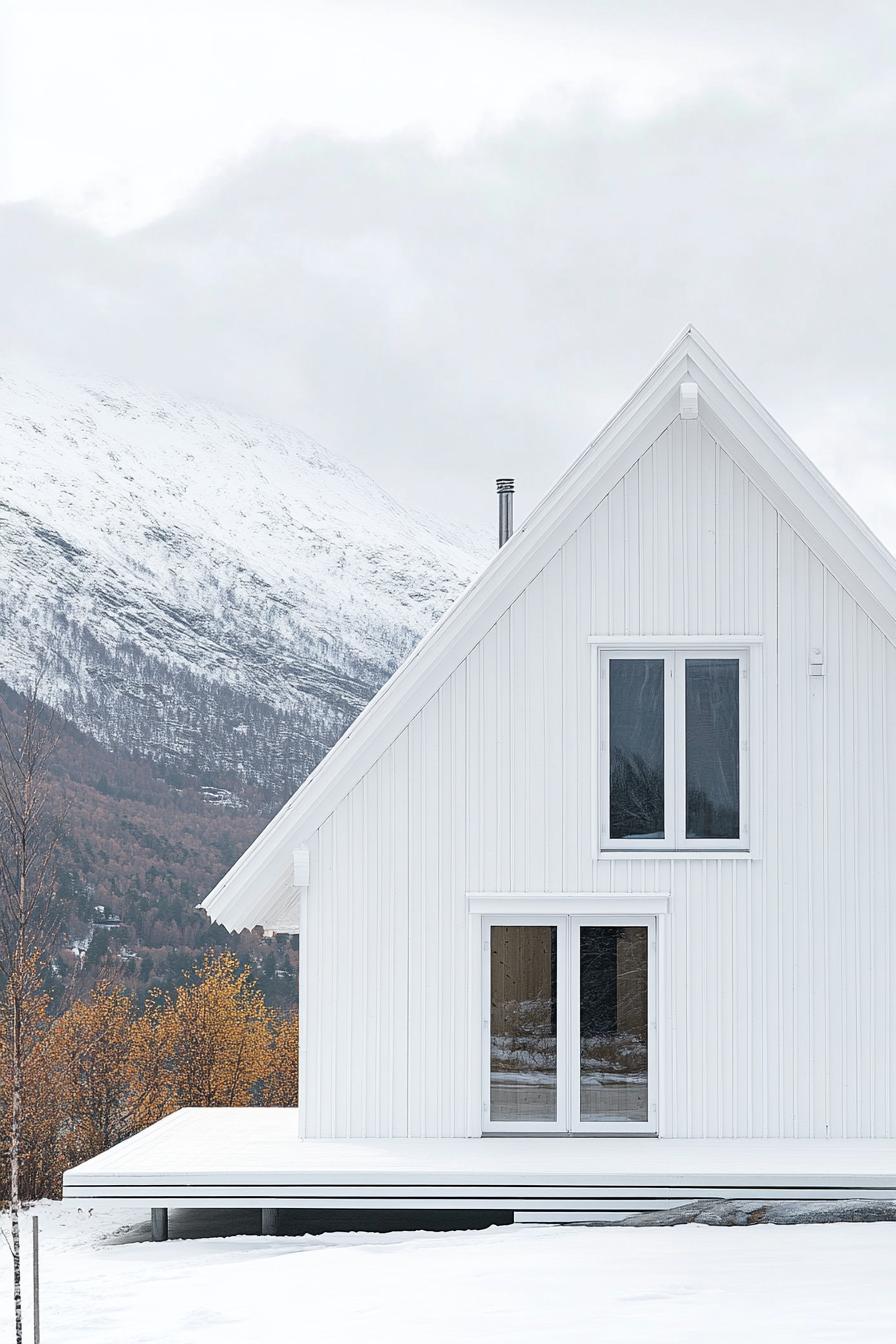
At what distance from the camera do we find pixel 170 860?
2215 inches

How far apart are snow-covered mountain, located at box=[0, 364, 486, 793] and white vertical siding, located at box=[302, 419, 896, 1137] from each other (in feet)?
156

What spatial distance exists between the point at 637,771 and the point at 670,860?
0.66 meters

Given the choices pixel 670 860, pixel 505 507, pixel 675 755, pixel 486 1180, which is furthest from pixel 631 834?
pixel 505 507

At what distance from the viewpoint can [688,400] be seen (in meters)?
9.81

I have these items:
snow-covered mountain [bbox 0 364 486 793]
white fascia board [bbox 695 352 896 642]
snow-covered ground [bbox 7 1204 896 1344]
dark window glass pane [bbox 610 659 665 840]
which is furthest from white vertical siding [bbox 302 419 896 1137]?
snow-covered mountain [bbox 0 364 486 793]

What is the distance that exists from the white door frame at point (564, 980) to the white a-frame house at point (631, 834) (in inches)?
0.7

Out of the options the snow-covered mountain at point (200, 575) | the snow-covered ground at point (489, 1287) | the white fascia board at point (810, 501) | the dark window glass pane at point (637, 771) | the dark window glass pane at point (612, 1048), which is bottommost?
the snow-covered ground at point (489, 1287)

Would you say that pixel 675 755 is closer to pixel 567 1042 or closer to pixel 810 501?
pixel 810 501

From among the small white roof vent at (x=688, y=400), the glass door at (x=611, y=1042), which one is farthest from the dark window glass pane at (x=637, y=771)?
the small white roof vent at (x=688, y=400)

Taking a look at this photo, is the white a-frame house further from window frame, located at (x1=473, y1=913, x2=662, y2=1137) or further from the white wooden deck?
the white wooden deck

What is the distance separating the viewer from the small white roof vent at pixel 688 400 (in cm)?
978

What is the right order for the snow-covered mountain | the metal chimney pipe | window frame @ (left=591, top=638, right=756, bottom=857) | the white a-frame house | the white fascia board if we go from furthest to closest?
the snow-covered mountain → the metal chimney pipe → window frame @ (left=591, top=638, right=756, bottom=857) → the white a-frame house → the white fascia board

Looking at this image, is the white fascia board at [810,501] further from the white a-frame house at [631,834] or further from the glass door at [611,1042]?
the glass door at [611,1042]

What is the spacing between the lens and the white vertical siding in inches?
388
